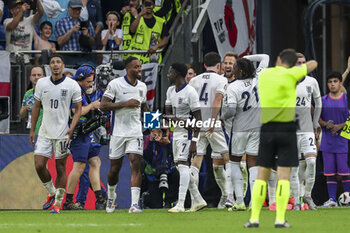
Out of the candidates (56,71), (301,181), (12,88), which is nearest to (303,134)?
(301,181)

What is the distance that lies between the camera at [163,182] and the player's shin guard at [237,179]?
7.53 ft

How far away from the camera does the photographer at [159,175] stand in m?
17.7

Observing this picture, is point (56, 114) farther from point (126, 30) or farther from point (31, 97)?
point (126, 30)

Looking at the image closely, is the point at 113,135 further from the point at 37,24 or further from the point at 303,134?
the point at 37,24

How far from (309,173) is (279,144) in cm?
417

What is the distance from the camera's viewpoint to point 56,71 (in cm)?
1559

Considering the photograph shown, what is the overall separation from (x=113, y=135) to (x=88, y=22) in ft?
15.6

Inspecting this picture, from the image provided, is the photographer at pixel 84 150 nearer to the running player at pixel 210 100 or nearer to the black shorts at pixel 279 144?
the running player at pixel 210 100

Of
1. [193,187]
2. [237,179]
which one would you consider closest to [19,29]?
[193,187]

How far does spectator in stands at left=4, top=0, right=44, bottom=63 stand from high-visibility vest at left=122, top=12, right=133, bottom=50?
6.04 ft

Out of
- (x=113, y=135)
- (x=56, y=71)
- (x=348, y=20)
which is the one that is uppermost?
(x=348, y=20)

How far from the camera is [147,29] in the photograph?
19438 mm

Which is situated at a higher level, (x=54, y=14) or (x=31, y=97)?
(x=54, y=14)

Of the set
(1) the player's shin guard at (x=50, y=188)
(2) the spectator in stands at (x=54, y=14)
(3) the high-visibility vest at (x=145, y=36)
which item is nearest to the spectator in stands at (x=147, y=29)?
(3) the high-visibility vest at (x=145, y=36)
